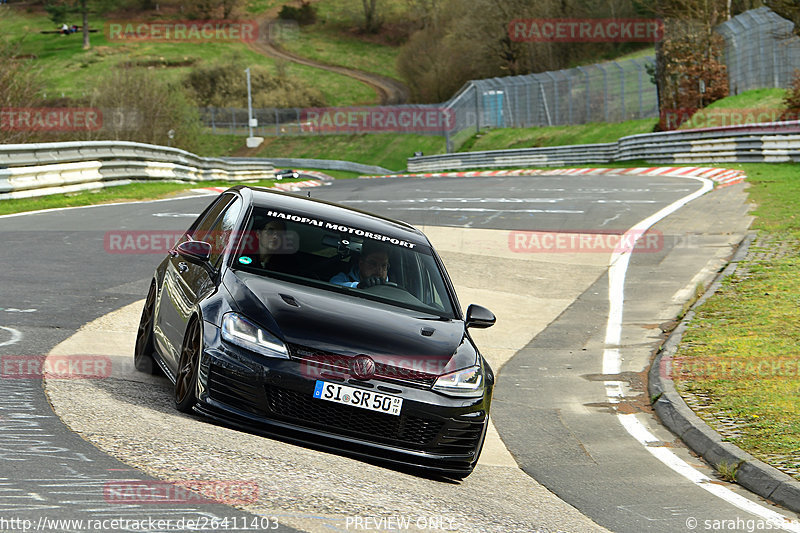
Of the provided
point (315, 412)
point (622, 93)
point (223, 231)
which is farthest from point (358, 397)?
point (622, 93)

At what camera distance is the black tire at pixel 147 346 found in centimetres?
837

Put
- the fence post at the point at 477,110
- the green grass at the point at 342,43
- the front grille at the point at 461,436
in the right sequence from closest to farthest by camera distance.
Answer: the front grille at the point at 461,436, the fence post at the point at 477,110, the green grass at the point at 342,43

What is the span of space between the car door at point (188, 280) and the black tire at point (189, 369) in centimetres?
19

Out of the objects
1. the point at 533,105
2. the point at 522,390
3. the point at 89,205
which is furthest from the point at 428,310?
the point at 533,105

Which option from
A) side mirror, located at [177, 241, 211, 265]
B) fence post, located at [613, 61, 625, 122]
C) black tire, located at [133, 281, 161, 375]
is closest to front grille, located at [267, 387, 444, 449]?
side mirror, located at [177, 241, 211, 265]

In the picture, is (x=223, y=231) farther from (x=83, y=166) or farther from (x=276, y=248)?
(x=83, y=166)

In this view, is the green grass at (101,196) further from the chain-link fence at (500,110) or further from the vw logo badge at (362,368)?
the chain-link fence at (500,110)

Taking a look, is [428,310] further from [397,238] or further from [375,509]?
[375,509]

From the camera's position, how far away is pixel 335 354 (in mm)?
6367

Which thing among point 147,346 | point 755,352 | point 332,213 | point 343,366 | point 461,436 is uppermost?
point 332,213

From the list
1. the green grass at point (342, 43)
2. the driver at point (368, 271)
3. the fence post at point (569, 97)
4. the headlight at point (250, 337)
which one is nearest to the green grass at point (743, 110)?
the fence post at point (569, 97)

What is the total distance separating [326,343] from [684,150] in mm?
32867

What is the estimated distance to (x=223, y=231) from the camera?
7.95 metres

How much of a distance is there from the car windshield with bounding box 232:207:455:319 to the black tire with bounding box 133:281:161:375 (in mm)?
1452
